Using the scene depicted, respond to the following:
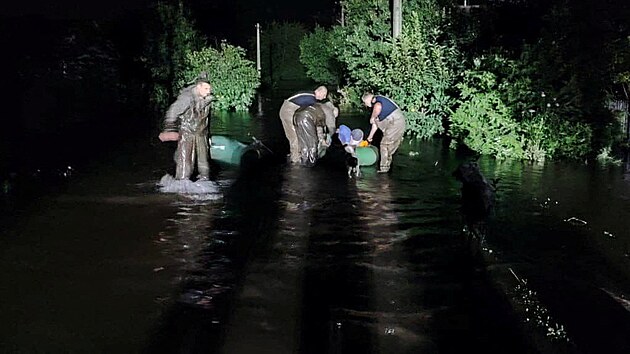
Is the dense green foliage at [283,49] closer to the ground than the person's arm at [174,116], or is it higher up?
higher up

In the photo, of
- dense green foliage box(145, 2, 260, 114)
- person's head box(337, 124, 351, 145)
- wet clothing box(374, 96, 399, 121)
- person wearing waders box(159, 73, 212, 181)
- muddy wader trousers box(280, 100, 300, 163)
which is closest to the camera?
person wearing waders box(159, 73, 212, 181)

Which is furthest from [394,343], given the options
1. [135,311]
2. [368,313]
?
[135,311]

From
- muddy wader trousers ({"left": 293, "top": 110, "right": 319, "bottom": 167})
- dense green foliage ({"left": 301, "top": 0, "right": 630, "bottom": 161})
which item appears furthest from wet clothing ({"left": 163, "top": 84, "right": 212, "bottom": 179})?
dense green foliage ({"left": 301, "top": 0, "right": 630, "bottom": 161})

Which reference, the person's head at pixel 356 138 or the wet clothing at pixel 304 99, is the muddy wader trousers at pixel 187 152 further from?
the person's head at pixel 356 138

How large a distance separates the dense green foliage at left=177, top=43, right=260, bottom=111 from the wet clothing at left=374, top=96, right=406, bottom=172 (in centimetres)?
1300

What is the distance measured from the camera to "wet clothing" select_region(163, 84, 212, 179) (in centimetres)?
1290

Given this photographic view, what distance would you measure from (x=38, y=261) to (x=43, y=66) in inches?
726

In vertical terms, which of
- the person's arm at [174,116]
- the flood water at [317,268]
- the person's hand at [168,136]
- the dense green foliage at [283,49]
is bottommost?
the flood water at [317,268]

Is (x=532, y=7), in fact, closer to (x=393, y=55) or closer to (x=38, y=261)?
(x=393, y=55)

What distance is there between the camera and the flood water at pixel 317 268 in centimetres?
684

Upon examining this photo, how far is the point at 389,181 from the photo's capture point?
14078 mm

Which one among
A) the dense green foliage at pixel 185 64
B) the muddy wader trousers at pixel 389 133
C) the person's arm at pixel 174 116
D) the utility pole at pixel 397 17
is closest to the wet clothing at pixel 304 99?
the muddy wader trousers at pixel 389 133

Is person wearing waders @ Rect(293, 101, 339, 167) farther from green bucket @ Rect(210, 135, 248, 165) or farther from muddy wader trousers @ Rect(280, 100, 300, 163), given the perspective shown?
green bucket @ Rect(210, 135, 248, 165)

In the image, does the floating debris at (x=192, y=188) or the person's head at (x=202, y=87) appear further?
the person's head at (x=202, y=87)
